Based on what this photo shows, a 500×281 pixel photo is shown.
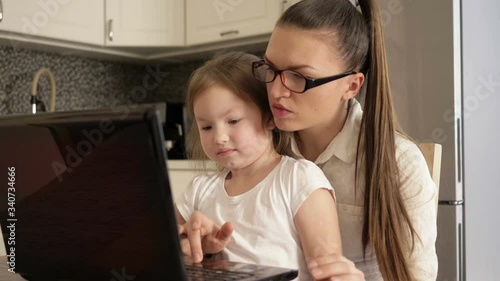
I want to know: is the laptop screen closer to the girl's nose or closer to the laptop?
the laptop

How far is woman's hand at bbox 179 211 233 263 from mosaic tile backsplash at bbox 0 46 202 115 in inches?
80.3

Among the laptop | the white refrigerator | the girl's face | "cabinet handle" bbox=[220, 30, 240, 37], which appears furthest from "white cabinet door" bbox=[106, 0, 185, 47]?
the laptop

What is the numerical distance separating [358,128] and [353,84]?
11 centimetres

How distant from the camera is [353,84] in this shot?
3.39 feet

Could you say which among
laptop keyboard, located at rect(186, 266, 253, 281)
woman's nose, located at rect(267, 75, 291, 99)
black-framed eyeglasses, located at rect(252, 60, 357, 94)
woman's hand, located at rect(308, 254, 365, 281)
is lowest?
woman's hand, located at rect(308, 254, 365, 281)

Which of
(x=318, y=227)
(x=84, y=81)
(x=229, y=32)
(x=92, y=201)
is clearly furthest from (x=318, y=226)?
(x=84, y=81)

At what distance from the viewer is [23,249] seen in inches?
26.0

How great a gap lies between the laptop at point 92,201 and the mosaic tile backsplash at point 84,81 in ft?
6.94

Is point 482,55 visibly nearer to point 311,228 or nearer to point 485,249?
point 485,249

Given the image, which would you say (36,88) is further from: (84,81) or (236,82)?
(236,82)

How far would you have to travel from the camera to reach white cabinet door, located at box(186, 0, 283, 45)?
8.04ft

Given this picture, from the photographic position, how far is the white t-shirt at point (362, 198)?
101 cm

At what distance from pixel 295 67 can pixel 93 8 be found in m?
1.93

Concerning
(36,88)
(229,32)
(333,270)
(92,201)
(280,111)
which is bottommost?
(333,270)
